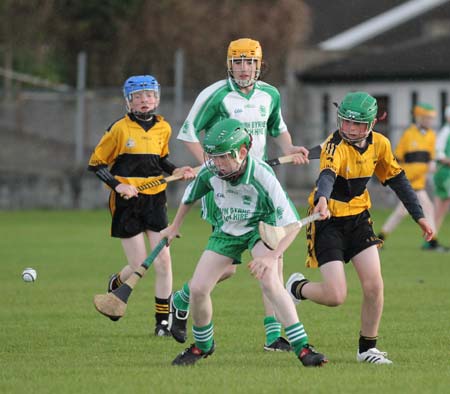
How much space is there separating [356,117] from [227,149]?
1.06 m

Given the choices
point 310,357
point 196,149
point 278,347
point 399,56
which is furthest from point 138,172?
point 399,56

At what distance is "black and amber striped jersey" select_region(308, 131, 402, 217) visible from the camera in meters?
8.62

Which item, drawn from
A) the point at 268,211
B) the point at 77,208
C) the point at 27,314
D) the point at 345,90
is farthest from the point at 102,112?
the point at 268,211

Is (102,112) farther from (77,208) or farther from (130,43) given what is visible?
(130,43)

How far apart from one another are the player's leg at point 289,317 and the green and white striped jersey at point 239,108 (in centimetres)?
187

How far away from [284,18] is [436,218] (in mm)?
25410

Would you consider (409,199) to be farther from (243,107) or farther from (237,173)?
(243,107)

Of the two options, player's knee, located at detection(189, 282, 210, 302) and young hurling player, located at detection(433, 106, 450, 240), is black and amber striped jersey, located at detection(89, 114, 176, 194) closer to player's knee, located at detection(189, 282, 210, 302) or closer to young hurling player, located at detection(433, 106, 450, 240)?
player's knee, located at detection(189, 282, 210, 302)

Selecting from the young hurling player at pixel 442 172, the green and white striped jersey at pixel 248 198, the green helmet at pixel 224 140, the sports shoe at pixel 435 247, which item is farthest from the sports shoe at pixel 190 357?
the young hurling player at pixel 442 172

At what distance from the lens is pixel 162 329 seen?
10.5m

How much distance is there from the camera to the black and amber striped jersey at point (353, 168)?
8625mm

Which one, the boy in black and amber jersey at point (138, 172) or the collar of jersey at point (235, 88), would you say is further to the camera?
the boy in black and amber jersey at point (138, 172)

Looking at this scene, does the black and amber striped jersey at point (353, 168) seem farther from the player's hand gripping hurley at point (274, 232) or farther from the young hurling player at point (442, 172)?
the young hurling player at point (442, 172)

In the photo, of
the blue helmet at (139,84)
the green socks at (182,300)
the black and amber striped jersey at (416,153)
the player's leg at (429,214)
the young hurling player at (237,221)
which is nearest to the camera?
the young hurling player at (237,221)
